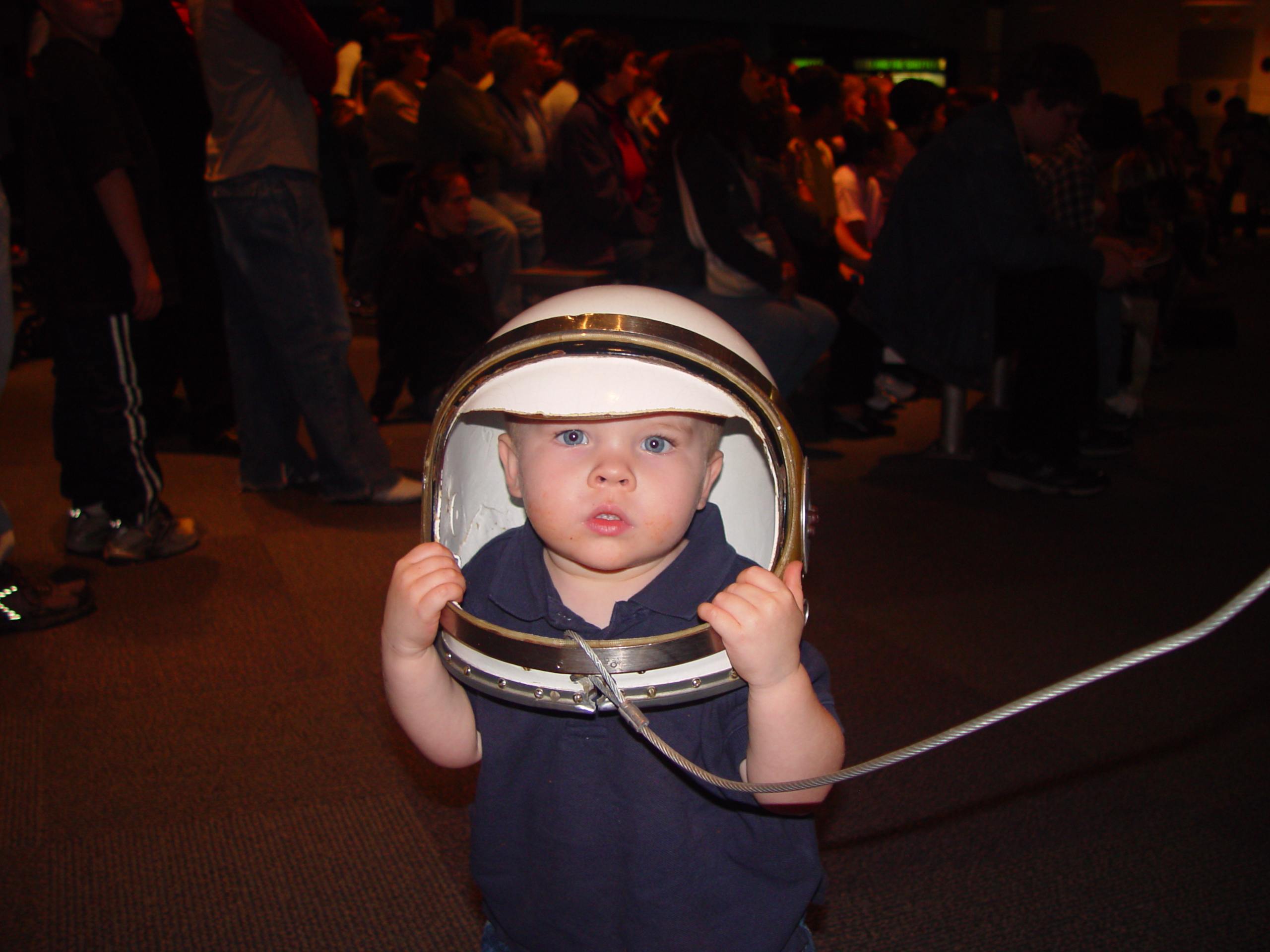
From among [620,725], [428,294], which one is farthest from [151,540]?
[620,725]

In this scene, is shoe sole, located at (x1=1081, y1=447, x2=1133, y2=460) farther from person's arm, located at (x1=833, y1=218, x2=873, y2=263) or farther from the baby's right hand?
the baby's right hand

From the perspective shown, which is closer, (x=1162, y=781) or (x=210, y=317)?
(x=1162, y=781)

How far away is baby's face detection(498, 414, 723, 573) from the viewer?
0.92 metres

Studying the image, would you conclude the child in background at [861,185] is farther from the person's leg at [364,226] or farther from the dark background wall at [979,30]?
the dark background wall at [979,30]

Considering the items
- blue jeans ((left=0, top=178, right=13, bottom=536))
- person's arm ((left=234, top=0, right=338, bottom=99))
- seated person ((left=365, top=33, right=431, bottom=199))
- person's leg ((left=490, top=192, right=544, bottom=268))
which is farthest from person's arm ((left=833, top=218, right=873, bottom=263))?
blue jeans ((left=0, top=178, right=13, bottom=536))

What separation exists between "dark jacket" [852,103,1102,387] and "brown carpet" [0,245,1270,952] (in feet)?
2.11

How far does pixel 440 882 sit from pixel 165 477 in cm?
244

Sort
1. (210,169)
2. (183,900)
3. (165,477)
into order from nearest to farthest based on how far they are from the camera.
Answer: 1. (183,900)
2. (210,169)
3. (165,477)

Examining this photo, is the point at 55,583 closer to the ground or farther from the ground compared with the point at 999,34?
closer to the ground

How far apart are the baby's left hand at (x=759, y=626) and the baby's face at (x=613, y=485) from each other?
3.8 inches

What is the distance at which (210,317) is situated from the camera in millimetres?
3787

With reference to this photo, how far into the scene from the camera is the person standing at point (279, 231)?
273 centimetres

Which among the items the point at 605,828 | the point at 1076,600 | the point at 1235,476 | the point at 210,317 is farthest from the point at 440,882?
the point at 1235,476

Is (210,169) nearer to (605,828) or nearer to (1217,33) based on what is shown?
(605,828)
